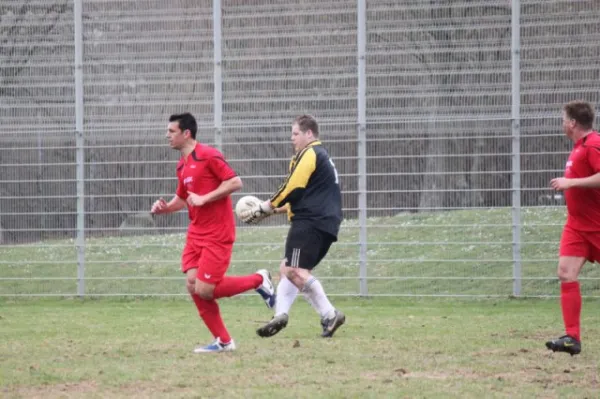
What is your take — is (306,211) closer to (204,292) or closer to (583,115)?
(204,292)

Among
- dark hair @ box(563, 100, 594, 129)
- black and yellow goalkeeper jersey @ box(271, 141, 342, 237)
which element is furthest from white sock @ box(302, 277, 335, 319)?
dark hair @ box(563, 100, 594, 129)

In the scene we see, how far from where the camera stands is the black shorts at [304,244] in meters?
10.1

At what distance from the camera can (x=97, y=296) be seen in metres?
16.2

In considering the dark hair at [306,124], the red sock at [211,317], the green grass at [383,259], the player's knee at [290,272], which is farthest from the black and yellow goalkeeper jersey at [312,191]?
the green grass at [383,259]

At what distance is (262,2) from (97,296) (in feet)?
16.1

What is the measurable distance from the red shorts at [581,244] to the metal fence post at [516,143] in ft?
20.2

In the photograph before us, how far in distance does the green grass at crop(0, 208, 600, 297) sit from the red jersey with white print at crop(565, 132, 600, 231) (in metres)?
5.94

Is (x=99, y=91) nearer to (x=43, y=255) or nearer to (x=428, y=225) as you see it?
(x=43, y=255)

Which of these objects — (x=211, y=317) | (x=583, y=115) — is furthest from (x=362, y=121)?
(x=211, y=317)

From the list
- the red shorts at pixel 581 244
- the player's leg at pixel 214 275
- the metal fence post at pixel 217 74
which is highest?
the metal fence post at pixel 217 74

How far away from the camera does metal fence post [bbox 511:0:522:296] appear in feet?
50.0

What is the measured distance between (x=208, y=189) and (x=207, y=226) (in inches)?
12.7

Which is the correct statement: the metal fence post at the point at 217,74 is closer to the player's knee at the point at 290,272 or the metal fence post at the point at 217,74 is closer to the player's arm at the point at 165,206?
the player's knee at the point at 290,272

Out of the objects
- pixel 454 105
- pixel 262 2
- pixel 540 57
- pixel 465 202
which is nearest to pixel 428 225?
pixel 465 202
